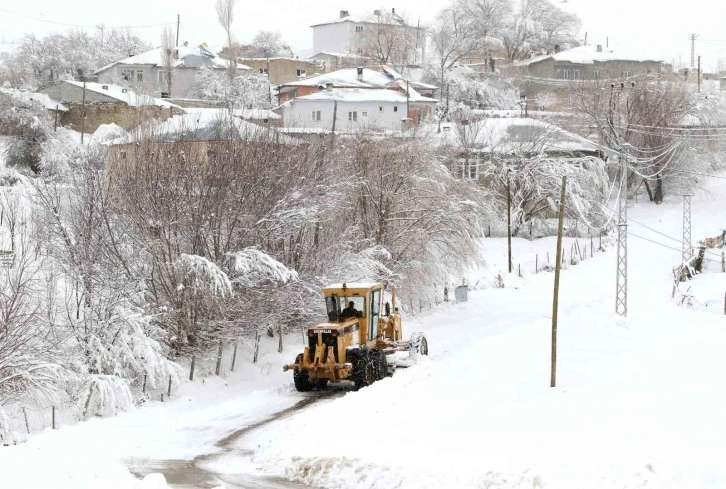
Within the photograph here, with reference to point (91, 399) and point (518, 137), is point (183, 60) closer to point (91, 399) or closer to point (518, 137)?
point (518, 137)

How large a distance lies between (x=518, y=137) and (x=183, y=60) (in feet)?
156

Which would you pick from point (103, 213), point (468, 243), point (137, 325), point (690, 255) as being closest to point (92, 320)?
point (137, 325)

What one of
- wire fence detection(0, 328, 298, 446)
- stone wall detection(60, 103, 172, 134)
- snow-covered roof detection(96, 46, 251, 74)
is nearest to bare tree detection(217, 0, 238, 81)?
snow-covered roof detection(96, 46, 251, 74)

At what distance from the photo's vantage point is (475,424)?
1773cm

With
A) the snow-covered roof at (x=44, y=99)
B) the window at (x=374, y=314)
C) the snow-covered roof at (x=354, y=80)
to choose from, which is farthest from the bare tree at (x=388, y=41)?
the window at (x=374, y=314)

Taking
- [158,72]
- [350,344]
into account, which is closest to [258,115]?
[350,344]

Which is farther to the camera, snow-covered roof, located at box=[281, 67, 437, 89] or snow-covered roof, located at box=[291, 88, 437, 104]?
snow-covered roof, located at box=[281, 67, 437, 89]

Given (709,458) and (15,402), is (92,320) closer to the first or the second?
(15,402)

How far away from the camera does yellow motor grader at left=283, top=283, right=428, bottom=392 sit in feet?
75.0

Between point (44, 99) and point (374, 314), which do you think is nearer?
point (374, 314)

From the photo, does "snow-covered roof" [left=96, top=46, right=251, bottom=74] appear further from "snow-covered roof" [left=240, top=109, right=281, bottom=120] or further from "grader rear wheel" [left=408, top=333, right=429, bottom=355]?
"grader rear wheel" [left=408, top=333, right=429, bottom=355]

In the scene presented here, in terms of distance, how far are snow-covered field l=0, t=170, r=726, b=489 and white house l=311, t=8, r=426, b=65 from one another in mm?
99636

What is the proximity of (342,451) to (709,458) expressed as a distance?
221 inches

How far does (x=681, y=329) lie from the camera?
3038cm
